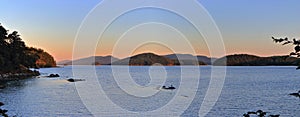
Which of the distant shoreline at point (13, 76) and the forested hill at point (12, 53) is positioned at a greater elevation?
the forested hill at point (12, 53)

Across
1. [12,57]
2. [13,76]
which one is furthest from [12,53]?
[13,76]

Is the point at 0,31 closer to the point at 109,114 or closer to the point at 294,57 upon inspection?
the point at 109,114

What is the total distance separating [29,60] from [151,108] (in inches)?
3223

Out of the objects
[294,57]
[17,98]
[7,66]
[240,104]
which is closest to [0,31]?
[7,66]

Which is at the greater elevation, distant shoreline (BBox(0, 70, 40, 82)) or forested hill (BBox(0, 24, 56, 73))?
forested hill (BBox(0, 24, 56, 73))

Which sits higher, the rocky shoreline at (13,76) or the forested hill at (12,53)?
the forested hill at (12,53)

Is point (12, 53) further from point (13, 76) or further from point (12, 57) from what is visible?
point (13, 76)

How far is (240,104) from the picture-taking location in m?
44.4

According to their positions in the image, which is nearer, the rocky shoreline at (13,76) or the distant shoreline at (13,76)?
the distant shoreline at (13,76)

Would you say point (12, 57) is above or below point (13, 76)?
above

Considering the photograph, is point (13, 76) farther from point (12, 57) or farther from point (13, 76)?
point (12, 57)

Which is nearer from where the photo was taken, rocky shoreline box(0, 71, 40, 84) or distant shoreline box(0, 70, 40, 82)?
distant shoreline box(0, 70, 40, 82)

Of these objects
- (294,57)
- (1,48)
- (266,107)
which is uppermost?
(1,48)

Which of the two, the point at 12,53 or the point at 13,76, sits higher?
the point at 12,53
